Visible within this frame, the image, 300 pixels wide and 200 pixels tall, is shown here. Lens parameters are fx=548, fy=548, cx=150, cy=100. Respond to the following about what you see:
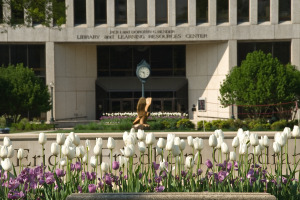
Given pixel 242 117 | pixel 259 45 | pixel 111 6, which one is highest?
pixel 111 6

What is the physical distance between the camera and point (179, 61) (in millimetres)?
56281

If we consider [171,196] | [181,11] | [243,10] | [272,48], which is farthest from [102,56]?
[171,196]

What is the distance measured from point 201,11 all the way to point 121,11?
7.36m

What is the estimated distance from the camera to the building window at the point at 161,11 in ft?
166

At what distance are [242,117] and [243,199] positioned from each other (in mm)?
43173

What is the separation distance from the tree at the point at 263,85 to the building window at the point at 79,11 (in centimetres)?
1563

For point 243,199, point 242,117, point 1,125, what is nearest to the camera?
point 243,199

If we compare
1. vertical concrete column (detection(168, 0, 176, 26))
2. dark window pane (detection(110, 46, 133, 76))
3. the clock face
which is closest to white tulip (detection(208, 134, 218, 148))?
the clock face

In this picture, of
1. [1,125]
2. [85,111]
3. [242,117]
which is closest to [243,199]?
[1,125]

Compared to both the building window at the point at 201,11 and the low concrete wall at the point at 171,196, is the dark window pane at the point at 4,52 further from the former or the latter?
the low concrete wall at the point at 171,196

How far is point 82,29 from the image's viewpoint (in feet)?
163

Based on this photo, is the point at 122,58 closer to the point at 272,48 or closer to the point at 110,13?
the point at 110,13

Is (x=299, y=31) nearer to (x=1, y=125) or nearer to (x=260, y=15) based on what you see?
(x=260, y=15)

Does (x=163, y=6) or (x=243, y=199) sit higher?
(x=163, y=6)
